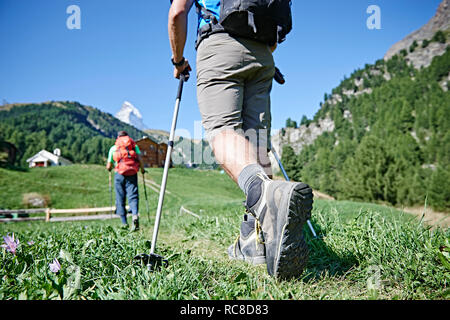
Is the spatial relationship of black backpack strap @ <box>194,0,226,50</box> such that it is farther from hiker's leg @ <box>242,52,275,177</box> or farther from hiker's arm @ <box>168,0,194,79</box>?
hiker's leg @ <box>242,52,275,177</box>

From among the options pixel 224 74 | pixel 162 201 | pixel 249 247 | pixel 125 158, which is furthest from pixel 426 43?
pixel 162 201

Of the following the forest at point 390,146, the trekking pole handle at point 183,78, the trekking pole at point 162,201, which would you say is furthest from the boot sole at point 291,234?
the forest at point 390,146

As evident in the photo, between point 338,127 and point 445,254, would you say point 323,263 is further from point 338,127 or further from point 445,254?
point 338,127

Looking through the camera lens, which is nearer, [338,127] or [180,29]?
[180,29]

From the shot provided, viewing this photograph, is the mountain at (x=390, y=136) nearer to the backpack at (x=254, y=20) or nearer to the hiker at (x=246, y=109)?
the hiker at (x=246, y=109)

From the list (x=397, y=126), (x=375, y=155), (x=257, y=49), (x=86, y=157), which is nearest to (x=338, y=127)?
(x=397, y=126)

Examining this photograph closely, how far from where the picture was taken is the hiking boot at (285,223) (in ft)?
4.76

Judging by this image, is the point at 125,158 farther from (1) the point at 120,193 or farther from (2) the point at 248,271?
(2) the point at 248,271

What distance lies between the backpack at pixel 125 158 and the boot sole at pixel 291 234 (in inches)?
199

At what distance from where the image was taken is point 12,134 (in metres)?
104

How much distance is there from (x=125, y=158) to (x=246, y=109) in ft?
14.6

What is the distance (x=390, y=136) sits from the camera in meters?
87.6

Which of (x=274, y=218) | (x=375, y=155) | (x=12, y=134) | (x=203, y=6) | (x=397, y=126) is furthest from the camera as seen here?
(x=12, y=134)

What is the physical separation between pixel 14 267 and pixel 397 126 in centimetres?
11399
